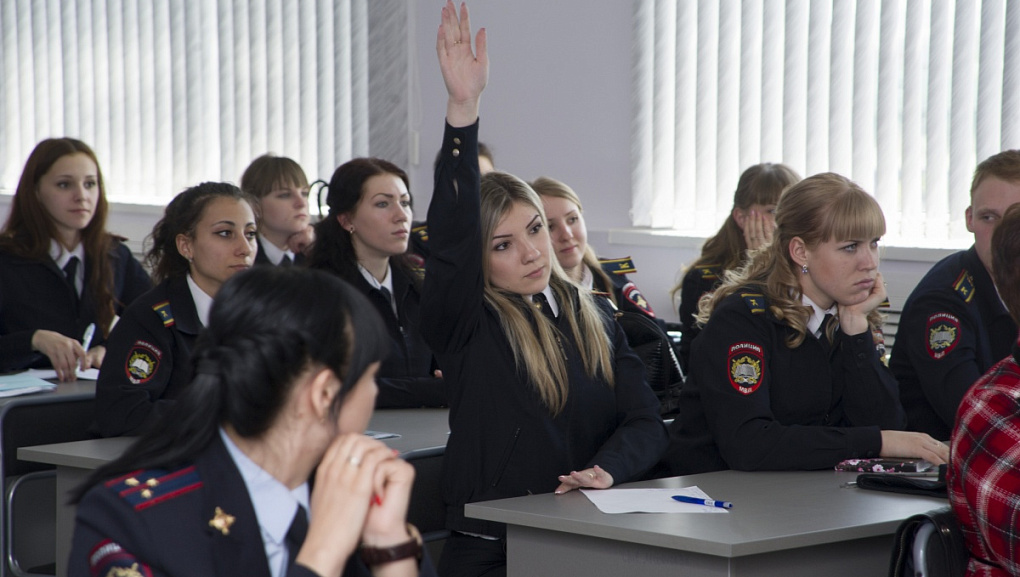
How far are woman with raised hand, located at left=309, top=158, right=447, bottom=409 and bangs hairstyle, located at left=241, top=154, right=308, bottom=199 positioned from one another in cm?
130

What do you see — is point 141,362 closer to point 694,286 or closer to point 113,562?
point 113,562

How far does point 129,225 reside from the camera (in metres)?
7.43

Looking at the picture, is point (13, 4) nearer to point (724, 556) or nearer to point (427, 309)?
point (427, 309)

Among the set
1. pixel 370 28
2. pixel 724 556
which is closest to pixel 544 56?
pixel 370 28

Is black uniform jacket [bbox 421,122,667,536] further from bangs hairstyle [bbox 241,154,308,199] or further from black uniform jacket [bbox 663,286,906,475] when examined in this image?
bangs hairstyle [bbox 241,154,308,199]

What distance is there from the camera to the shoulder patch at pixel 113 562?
1212 millimetres

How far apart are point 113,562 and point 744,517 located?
1.21 meters

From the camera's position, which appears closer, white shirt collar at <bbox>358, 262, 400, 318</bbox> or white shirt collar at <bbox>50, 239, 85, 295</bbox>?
white shirt collar at <bbox>358, 262, 400, 318</bbox>

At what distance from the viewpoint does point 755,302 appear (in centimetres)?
267

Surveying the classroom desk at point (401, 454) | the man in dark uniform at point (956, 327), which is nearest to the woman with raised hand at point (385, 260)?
the classroom desk at point (401, 454)

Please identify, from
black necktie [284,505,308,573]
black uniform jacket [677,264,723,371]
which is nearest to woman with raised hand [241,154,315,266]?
black uniform jacket [677,264,723,371]

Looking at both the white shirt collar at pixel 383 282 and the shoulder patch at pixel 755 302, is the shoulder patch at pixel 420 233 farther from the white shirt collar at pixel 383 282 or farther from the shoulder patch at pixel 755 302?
the shoulder patch at pixel 755 302

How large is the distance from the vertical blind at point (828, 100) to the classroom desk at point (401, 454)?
2.33 m

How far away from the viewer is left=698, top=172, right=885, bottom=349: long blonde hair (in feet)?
8.75
